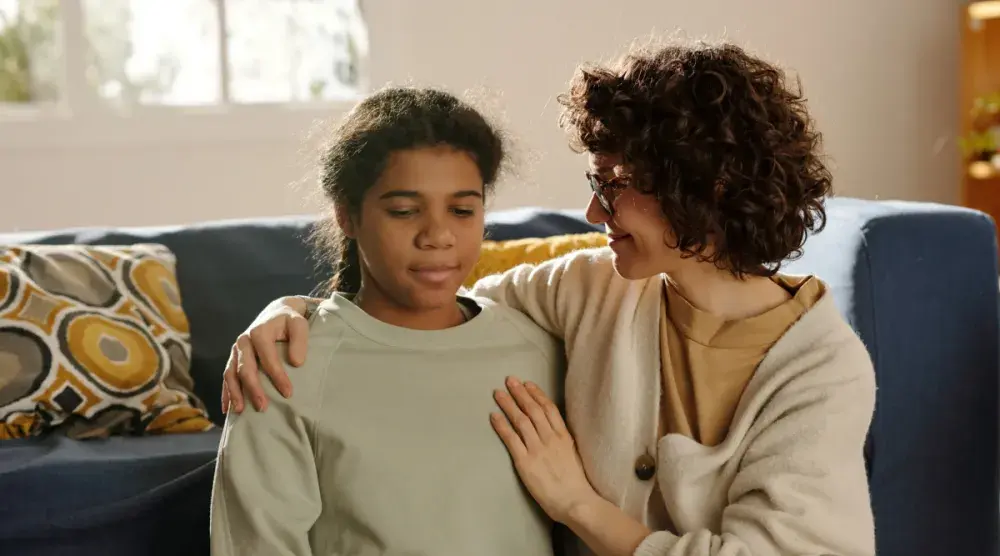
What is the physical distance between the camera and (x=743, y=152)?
1204 mm

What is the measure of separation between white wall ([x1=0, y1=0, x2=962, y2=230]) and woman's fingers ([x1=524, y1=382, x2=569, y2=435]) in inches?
86.8

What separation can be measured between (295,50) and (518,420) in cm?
317

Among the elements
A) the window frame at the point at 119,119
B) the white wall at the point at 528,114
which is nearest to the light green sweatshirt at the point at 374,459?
the white wall at the point at 528,114

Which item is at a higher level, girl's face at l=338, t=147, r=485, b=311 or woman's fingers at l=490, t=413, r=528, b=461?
girl's face at l=338, t=147, r=485, b=311

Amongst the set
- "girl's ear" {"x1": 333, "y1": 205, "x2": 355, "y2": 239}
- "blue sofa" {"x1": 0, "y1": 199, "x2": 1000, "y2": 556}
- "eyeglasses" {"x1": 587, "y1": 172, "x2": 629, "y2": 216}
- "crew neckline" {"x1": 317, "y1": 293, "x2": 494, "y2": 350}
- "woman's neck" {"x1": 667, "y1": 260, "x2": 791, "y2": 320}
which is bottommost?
"blue sofa" {"x1": 0, "y1": 199, "x2": 1000, "y2": 556}

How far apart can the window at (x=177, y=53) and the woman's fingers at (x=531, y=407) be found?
9.70ft

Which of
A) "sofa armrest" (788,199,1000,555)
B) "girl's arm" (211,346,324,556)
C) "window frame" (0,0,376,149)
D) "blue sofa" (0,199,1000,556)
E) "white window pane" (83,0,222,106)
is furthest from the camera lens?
"white window pane" (83,0,222,106)

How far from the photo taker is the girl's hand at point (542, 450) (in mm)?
1229

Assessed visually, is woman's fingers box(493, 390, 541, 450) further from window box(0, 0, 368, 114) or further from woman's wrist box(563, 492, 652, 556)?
window box(0, 0, 368, 114)

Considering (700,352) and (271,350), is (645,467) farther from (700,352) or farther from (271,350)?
(271,350)

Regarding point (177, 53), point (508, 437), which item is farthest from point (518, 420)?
point (177, 53)

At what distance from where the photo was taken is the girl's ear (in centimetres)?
127

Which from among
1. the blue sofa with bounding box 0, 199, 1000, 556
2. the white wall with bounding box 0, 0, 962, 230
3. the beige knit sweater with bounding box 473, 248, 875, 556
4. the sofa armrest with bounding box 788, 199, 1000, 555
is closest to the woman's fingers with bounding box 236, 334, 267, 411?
the beige knit sweater with bounding box 473, 248, 875, 556

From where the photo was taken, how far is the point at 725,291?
128 centimetres
